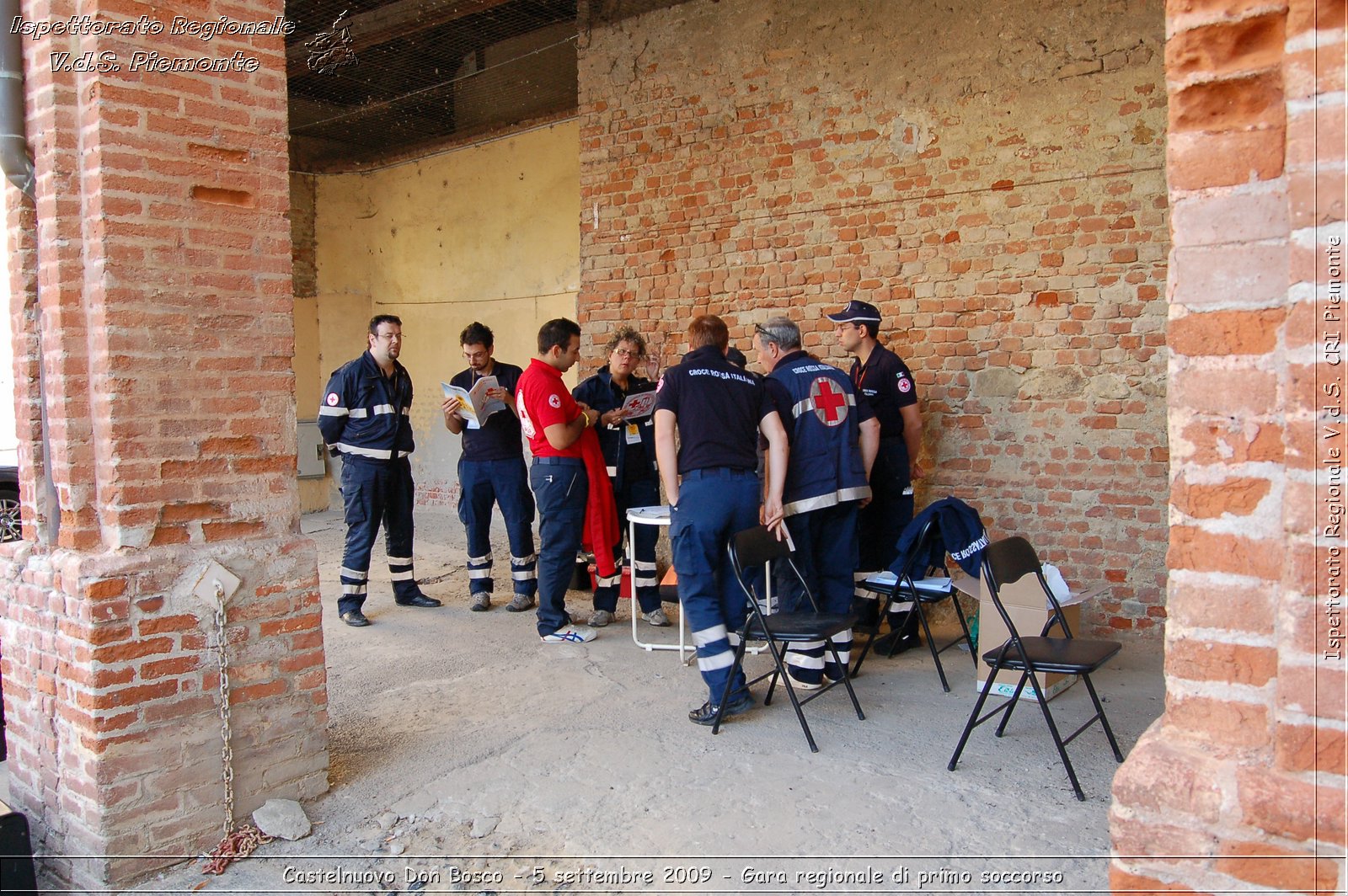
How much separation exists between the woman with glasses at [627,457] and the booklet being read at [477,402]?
1.88 feet

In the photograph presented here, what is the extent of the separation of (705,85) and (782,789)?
5.21m

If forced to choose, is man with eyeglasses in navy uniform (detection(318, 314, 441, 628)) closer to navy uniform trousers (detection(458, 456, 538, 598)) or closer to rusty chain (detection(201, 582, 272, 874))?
navy uniform trousers (detection(458, 456, 538, 598))

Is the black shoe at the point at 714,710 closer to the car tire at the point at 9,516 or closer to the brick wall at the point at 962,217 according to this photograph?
the brick wall at the point at 962,217

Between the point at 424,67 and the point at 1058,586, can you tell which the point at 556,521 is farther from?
the point at 424,67

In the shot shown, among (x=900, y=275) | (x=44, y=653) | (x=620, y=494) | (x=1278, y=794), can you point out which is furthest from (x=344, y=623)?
(x=1278, y=794)

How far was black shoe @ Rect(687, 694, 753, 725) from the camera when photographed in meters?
4.35

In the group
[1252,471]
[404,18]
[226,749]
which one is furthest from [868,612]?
[404,18]

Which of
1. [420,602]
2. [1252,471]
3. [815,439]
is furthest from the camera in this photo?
[420,602]

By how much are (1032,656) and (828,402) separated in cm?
167

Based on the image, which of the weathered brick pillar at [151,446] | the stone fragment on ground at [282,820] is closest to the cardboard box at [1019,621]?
the stone fragment on ground at [282,820]

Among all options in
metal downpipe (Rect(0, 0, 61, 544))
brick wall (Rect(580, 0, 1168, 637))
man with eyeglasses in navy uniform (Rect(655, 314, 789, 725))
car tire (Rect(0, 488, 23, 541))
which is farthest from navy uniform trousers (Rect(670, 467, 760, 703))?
car tire (Rect(0, 488, 23, 541))

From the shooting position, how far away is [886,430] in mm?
5742

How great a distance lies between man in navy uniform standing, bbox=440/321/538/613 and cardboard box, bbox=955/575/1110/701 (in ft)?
10.4

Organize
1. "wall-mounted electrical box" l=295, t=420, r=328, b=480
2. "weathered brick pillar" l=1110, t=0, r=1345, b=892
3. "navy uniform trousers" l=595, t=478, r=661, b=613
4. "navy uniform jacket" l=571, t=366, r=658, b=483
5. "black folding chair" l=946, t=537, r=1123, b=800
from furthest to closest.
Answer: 1. "wall-mounted electrical box" l=295, t=420, r=328, b=480
2. "navy uniform jacket" l=571, t=366, r=658, b=483
3. "navy uniform trousers" l=595, t=478, r=661, b=613
4. "black folding chair" l=946, t=537, r=1123, b=800
5. "weathered brick pillar" l=1110, t=0, r=1345, b=892
